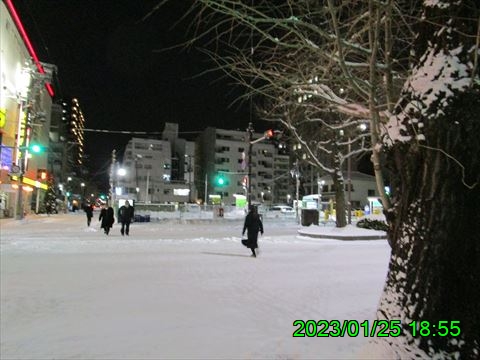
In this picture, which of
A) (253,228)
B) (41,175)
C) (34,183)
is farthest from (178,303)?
(41,175)

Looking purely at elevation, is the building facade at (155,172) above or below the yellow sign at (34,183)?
above

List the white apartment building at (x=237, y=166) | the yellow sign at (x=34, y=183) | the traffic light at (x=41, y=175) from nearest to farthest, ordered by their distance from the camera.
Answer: the yellow sign at (x=34, y=183)
the traffic light at (x=41, y=175)
the white apartment building at (x=237, y=166)

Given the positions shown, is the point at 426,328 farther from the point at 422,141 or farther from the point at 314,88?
the point at 314,88

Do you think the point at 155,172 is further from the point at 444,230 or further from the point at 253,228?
the point at 444,230

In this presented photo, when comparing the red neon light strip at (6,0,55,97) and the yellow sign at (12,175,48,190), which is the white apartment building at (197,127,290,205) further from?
the red neon light strip at (6,0,55,97)

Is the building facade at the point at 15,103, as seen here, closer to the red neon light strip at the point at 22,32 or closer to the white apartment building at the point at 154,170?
the red neon light strip at the point at 22,32

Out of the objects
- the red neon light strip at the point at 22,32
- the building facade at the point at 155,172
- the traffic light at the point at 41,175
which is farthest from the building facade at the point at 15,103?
the building facade at the point at 155,172

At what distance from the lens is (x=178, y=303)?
7516mm

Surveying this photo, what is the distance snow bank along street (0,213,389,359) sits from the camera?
5.25 meters

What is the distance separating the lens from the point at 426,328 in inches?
125

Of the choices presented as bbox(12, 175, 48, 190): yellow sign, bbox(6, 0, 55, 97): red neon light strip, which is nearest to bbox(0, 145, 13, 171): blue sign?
bbox(12, 175, 48, 190): yellow sign

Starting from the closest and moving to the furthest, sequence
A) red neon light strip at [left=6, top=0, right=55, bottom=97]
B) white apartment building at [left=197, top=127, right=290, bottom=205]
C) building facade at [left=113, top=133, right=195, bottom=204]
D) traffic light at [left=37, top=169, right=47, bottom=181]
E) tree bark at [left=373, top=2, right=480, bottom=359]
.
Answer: tree bark at [left=373, top=2, right=480, bottom=359]
red neon light strip at [left=6, top=0, right=55, bottom=97]
traffic light at [left=37, top=169, right=47, bottom=181]
building facade at [left=113, top=133, right=195, bottom=204]
white apartment building at [left=197, top=127, right=290, bottom=205]

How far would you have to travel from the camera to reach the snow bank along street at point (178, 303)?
17.2ft

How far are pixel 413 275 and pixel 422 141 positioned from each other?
3.10 ft
